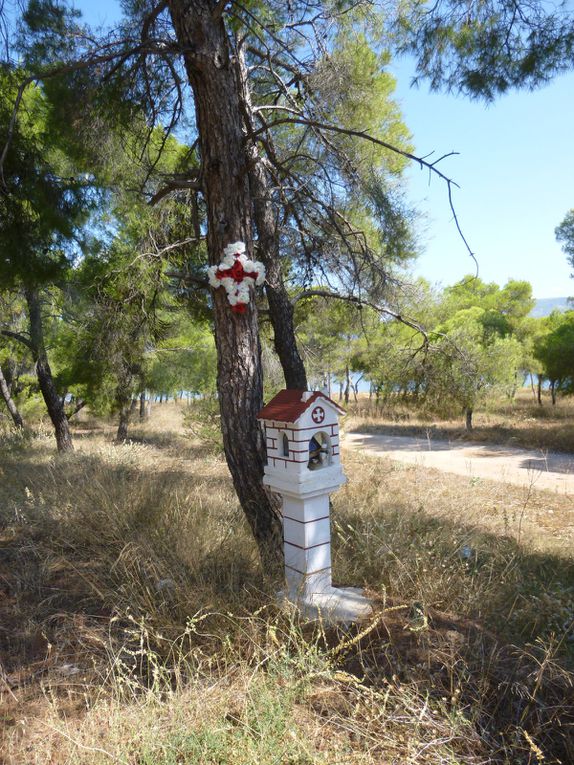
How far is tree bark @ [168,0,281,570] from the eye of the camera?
10.1ft

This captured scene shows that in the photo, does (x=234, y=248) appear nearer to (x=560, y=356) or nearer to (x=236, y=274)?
(x=236, y=274)

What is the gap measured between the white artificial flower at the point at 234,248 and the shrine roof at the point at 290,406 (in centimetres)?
95

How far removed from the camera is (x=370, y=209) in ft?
13.3

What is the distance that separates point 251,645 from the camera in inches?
89.4

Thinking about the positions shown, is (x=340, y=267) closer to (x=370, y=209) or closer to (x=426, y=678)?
(x=370, y=209)

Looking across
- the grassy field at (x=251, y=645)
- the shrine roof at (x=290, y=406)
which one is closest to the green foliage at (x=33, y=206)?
the grassy field at (x=251, y=645)

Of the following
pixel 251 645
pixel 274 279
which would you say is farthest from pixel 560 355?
pixel 251 645

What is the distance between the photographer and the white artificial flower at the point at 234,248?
9.98 ft

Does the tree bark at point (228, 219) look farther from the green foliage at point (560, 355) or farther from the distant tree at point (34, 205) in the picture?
the green foliage at point (560, 355)

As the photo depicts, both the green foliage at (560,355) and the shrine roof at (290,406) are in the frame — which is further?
the green foliage at (560,355)

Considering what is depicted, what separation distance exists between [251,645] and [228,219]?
8.12 ft

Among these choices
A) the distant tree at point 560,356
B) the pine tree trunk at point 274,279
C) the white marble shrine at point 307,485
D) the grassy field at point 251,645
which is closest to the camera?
the grassy field at point 251,645

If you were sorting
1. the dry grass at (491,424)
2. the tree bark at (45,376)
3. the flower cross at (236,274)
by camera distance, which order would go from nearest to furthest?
the flower cross at (236,274), the tree bark at (45,376), the dry grass at (491,424)

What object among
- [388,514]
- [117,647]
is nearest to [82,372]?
[388,514]
